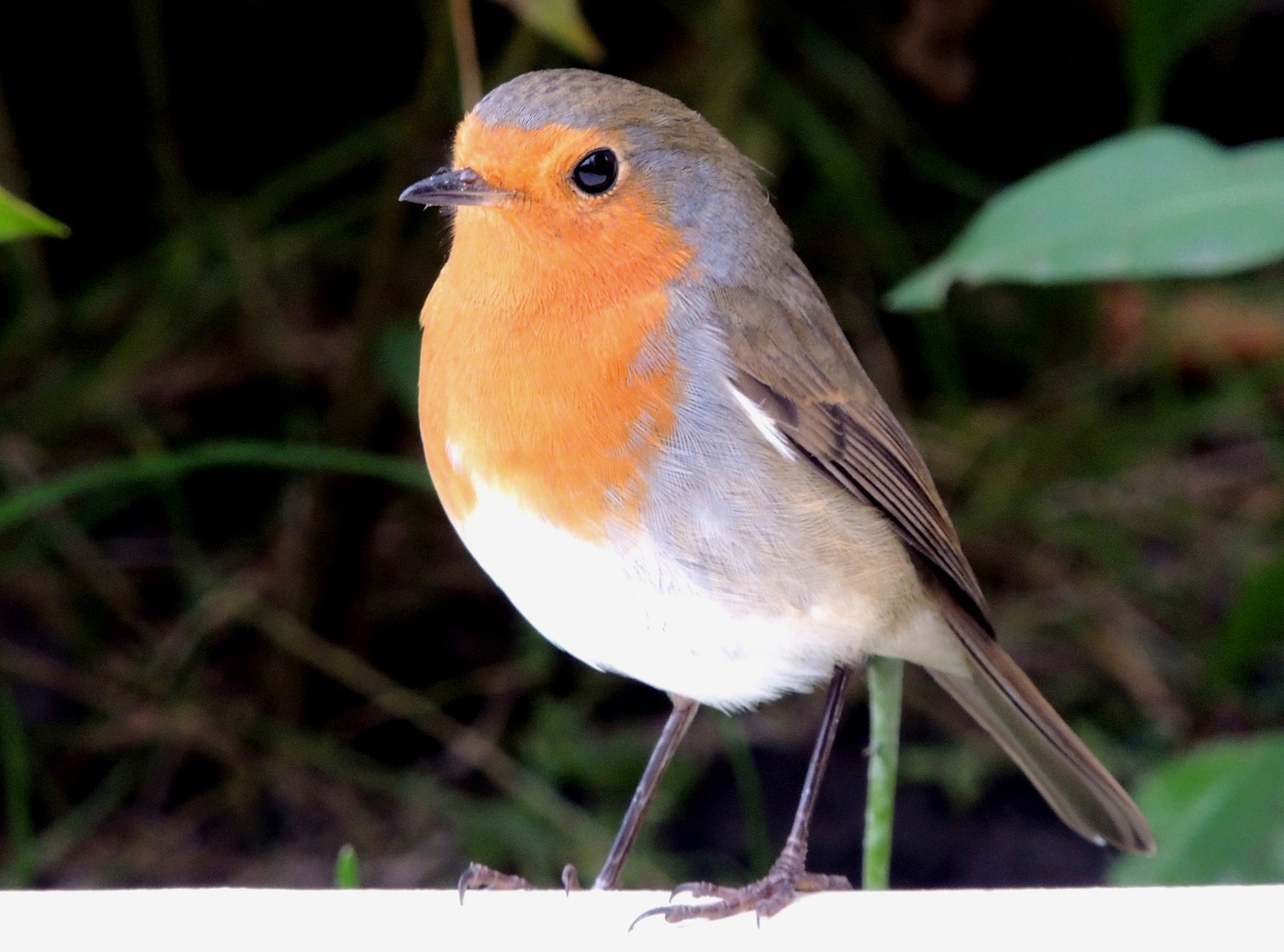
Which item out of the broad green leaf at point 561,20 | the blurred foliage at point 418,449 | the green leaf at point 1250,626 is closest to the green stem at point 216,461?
the blurred foliage at point 418,449

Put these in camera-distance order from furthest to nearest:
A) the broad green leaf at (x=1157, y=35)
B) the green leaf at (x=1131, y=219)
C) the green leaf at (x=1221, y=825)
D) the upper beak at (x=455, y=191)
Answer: the broad green leaf at (x=1157, y=35) < the green leaf at (x=1221, y=825) < the green leaf at (x=1131, y=219) < the upper beak at (x=455, y=191)

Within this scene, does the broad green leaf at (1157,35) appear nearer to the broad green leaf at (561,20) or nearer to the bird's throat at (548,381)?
the broad green leaf at (561,20)

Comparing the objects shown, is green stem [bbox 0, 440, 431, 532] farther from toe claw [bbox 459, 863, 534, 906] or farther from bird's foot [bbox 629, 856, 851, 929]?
bird's foot [bbox 629, 856, 851, 929]

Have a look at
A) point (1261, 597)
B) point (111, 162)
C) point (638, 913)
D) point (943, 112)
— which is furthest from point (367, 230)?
point (638, 913)

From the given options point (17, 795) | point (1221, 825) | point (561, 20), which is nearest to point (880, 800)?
point (1221, 825)

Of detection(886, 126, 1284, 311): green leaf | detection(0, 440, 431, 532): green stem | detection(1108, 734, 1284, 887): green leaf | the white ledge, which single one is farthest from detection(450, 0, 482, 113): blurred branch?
detection(1108, 734, 1284, 887): green leaf
